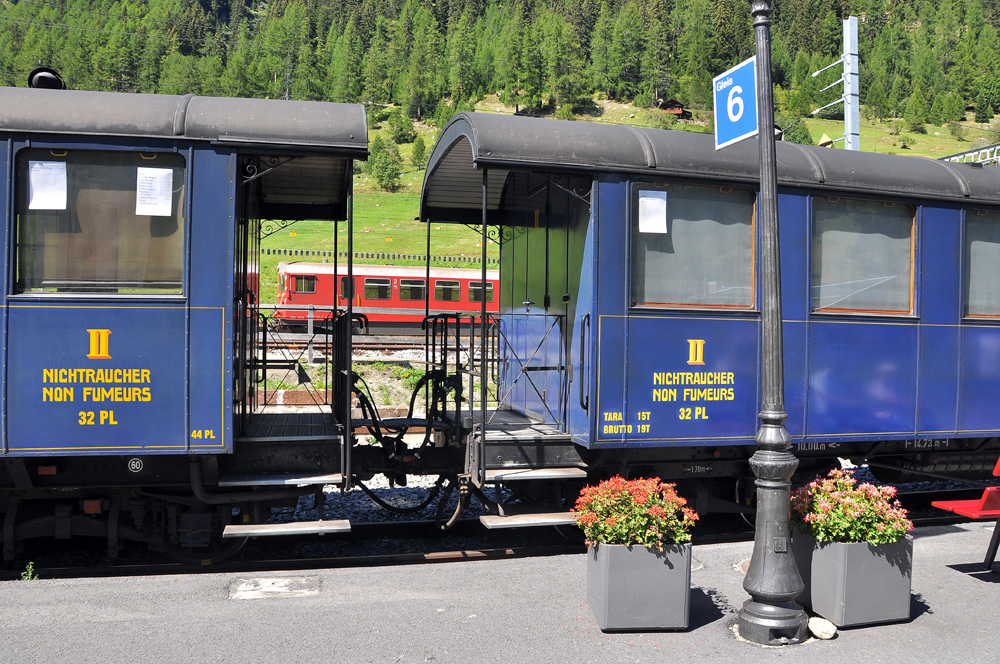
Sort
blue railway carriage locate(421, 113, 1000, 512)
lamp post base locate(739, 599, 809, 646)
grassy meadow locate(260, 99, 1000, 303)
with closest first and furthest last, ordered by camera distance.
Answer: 1. lamp post base locate(739, 599, 809, 646)
2. blue railway carriage locate(421, 113, 1000, 512)
3. grassy meadow locate(260, 99, 1000, 303)

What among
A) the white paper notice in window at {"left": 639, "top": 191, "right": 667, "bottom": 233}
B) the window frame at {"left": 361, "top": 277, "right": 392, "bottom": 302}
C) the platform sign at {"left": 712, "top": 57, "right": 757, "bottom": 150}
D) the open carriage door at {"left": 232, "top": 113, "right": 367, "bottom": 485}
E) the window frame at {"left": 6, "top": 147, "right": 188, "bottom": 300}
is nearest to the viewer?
the platform sign at {"left": 712, "top": 57, "right": 757, "bottom": 150}

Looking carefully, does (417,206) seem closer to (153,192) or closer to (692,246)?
(692,246)

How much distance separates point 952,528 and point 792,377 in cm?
283

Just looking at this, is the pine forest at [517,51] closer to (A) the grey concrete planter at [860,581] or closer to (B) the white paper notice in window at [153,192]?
(B) the white paper notice in window at [153,192]

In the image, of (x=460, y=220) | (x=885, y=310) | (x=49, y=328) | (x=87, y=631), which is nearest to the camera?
(x=87, y=631)

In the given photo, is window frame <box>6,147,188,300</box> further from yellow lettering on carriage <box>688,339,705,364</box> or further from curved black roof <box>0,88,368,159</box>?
yellow lettering on carriage <box>688,339,705,364</box>

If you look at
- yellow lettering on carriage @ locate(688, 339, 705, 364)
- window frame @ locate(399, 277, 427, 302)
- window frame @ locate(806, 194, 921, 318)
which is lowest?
yellow lettering on carriage @ locate(688, 339, 705, 364)

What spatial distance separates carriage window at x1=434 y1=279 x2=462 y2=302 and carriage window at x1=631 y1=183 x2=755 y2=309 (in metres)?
22.6

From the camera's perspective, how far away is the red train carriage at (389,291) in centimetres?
2973

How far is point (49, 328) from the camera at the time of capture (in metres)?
5.93

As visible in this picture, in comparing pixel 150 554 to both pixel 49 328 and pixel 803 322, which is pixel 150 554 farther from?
pixel 803 322

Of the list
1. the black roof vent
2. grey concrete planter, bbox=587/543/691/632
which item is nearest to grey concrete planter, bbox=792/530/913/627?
grey concrete planter, bbox=587/543/691/632

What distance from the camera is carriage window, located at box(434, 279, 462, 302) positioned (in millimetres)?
29612

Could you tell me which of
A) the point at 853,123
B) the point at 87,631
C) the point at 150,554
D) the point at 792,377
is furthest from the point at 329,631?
the point at 853,123
